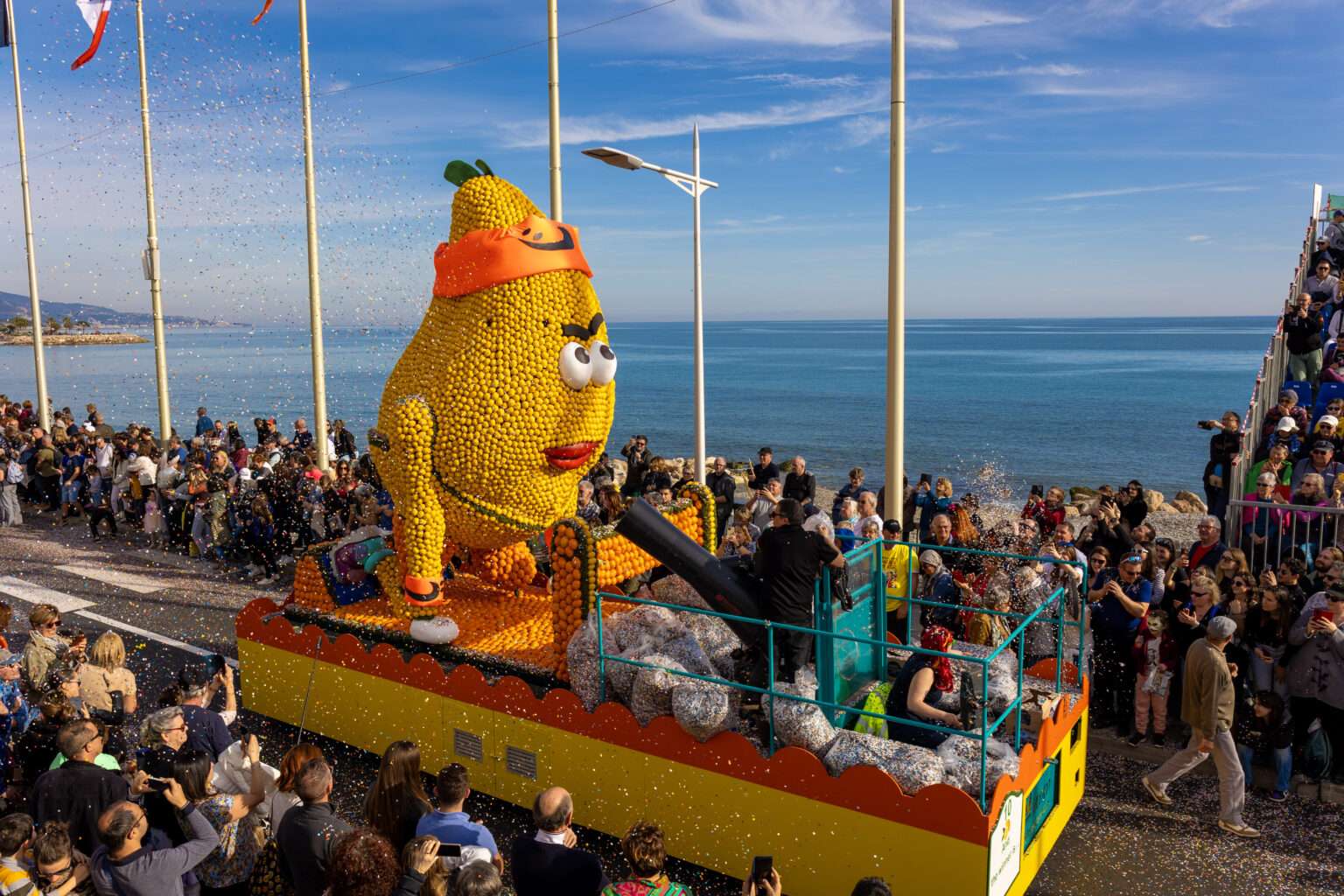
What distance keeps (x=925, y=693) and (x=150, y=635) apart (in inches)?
366

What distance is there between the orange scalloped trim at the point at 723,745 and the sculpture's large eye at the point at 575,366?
2.29m

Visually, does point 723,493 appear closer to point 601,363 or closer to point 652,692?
point 601,363

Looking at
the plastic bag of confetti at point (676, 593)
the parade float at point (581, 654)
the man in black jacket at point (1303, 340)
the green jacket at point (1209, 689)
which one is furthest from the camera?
the man in black jacket at point (1303, 340)

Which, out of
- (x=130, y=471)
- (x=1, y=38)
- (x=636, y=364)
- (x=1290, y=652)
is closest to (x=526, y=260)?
(x=1290, y=652)

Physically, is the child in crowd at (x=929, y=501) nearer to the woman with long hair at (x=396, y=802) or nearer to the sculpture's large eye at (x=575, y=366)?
the sculpture's large eye at (x=575, y=366)

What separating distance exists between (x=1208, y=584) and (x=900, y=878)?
134 inches

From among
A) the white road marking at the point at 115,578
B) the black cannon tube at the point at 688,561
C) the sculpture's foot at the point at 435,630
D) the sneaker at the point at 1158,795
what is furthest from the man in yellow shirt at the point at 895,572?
the white road marking at the point at 115,578

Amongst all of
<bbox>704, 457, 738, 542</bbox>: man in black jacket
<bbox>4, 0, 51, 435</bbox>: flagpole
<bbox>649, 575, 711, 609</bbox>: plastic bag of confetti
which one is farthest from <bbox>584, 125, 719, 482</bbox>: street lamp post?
<bbox>4, 0, 51, 435</bbox>: flagpole

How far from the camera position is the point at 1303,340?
12312mm

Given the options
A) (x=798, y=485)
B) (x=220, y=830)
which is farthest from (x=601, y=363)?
(x=798, y=485)

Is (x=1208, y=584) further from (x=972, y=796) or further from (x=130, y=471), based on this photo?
(x=130, y=471)

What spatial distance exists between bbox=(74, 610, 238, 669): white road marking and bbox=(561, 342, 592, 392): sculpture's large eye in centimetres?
532

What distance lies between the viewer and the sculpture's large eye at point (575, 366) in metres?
7.63

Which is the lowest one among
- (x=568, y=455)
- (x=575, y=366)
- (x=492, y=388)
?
(x=568, y=455)
